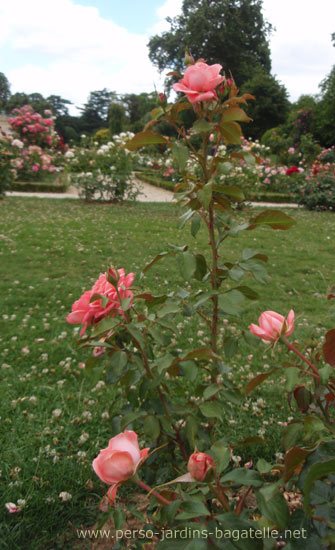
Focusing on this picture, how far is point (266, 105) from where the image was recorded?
2598cm

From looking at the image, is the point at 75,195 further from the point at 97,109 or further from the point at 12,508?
the point at 97,109

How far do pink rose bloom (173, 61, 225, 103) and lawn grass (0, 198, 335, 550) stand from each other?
1.71ft

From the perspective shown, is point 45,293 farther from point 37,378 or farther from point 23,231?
point 23,231

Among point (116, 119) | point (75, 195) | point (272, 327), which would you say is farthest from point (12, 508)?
point (116, 119)

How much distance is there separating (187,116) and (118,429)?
2666 cm

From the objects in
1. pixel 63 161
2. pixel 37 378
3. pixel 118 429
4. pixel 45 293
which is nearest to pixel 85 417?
pixel 37 378

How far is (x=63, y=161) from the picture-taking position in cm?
1493

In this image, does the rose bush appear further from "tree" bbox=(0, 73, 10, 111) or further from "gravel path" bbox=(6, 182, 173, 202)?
"tree" bbox=(0, 73, 10, 111)

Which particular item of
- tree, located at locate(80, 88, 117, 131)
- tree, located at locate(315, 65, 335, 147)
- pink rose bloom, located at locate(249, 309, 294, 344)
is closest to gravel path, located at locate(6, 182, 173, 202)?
pink rose bloom, located at locate(249, 309, 294, 344)

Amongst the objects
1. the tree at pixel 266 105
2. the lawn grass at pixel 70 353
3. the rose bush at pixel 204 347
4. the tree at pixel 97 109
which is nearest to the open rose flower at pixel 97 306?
the rose bush at pixel 204 347

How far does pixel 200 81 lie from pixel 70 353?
1.99 metres

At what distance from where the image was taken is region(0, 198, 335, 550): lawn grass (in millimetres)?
1356

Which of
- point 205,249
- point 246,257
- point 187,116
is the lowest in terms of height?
point 205,249

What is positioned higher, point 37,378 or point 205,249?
point 205,249
